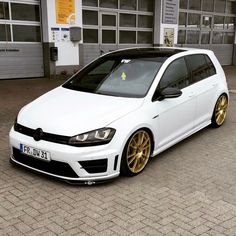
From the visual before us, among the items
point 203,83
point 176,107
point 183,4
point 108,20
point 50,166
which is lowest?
point 50,166

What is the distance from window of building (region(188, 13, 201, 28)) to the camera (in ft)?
58.5

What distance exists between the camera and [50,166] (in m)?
3.97

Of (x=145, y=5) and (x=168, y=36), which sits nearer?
(x=145, y=5)

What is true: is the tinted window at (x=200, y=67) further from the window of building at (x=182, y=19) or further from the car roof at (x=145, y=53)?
the window of building at (x=182, y=19)

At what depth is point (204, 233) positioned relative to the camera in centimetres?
312

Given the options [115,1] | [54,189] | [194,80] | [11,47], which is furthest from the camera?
[115,1]

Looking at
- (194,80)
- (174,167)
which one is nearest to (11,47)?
(194,80)

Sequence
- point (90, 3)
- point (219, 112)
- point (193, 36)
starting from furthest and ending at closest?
point (193, 36), point (90, 3), point (219, 112)

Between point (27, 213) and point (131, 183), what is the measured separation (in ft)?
4.27

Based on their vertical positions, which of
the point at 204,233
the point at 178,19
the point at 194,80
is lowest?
the point at 204,233

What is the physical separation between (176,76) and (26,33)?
864cm

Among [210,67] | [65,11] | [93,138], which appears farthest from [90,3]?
[93,138]

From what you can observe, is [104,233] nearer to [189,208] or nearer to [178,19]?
[189,208]

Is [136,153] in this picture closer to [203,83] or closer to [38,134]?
[38,134]
